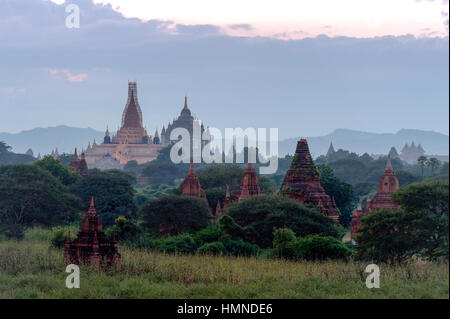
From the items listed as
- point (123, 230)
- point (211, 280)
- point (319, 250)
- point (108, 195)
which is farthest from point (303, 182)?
point (108, 195)

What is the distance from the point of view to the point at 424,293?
17969 mm

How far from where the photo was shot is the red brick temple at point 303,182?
130 feet

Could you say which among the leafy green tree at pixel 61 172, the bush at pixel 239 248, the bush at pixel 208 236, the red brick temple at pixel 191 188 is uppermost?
the leafy green tree at pixel 61 172

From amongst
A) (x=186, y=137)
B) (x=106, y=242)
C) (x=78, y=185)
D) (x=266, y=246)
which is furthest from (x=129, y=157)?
(x=106, y=242)

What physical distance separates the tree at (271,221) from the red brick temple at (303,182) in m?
1.87

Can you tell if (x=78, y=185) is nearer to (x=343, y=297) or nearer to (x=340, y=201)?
(x=340, y=201)

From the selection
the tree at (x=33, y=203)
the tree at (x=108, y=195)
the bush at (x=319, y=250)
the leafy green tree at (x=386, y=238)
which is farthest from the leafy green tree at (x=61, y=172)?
the leafy green tree at (x=386, y=238)

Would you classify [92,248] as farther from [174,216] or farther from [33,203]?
[33,203]

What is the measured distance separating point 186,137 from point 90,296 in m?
136

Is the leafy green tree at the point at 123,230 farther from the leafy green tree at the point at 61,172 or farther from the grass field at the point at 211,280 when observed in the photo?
the leafy green tree at the point at 61,172

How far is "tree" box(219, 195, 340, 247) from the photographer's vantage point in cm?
3556

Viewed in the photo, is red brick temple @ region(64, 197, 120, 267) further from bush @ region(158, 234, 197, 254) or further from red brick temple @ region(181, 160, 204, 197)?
red brick temple @ region(181, 160, 204, 197)

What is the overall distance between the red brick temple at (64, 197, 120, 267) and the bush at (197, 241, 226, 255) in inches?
269

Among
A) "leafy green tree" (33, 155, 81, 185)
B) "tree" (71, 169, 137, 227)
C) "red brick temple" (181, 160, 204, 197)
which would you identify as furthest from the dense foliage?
"leafy green tree" (33, 155, 81, 185)
